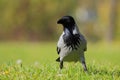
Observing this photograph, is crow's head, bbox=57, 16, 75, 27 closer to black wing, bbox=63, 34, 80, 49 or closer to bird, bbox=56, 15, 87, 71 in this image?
bird, bbox=56, 15, 87, 71

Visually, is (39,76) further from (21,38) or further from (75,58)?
(21,38)

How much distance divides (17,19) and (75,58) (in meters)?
41.0

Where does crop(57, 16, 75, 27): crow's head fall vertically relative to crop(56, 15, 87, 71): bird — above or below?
above

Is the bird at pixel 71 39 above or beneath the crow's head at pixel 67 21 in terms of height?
beneath

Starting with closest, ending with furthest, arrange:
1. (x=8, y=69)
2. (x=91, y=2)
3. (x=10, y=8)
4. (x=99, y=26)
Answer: (x=8, y=69) → (x=10, y=8) → (x=99, y=26) → (x=91, y=2)

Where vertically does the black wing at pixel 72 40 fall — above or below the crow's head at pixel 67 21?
below

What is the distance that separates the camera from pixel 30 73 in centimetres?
860

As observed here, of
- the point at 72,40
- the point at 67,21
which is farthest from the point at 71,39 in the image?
the point at 67,21

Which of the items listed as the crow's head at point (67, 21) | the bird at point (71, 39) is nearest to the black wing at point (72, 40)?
the bird at point (71, 39)

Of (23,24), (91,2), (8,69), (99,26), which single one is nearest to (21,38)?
(23,24)

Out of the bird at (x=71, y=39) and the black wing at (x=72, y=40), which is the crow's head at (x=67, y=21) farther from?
the black wing at (x=72, y=40)

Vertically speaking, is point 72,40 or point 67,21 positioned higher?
point 67,21

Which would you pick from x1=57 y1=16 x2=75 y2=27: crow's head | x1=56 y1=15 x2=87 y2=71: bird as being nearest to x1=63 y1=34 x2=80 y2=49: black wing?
x1=56 y1=15 x2=87 y2=71: bird

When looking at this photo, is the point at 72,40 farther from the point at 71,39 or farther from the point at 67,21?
the point at 67,21
